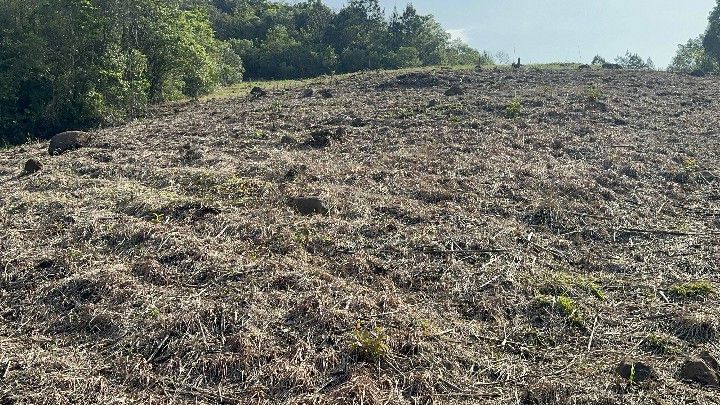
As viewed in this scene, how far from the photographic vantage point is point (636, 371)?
3.76 m

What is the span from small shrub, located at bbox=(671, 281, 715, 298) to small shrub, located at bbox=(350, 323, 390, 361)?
9.75 feet

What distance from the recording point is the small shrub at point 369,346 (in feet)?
12.3

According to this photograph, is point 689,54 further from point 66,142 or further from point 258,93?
point 66,142

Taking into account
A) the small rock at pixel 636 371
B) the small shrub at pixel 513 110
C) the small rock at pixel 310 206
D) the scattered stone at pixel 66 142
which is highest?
the small shrub at pixel 513 110

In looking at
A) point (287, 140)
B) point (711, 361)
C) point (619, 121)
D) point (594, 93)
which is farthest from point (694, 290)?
point (594, 93)

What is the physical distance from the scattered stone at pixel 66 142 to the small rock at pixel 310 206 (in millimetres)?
6539

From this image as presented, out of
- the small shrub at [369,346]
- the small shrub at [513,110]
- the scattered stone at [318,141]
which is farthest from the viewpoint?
the small shrub at [513,110]

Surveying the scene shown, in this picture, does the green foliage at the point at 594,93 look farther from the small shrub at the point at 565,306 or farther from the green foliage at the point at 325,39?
the green foliage at the point at 325,39

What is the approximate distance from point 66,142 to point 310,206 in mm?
6932

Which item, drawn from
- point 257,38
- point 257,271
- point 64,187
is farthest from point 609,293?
point 257,38

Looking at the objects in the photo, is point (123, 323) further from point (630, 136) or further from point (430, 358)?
point (630, 136)

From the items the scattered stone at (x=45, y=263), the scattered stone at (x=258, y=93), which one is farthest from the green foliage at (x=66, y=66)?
the scattered stone at (x=45, y=263)

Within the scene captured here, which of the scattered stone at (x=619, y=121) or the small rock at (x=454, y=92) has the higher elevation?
the small rock at (x=454, y=92)

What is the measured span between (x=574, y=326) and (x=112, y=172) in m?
7.20
